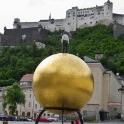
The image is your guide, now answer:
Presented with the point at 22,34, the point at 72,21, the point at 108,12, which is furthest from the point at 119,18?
the point at 22,34

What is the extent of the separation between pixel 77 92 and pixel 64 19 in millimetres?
140855

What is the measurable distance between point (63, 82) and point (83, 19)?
13936 cm

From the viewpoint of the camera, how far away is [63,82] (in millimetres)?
6434

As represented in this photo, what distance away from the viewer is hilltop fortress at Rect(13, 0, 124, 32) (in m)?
143

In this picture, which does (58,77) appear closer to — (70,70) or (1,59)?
(70,70)

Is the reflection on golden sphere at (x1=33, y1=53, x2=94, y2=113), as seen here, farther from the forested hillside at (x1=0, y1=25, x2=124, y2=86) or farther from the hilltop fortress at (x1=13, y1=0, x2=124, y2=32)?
the hilltop fortress at (x1=13, y1=0, x2=124, y2=32)

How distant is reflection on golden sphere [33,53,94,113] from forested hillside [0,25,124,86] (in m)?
108

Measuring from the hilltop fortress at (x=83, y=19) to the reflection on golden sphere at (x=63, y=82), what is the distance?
442 ft

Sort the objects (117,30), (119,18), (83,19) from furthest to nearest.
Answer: (83,19) < (119,18) < (117,30)

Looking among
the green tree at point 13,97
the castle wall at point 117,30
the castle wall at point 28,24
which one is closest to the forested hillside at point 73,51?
the castle wall at point 117,30

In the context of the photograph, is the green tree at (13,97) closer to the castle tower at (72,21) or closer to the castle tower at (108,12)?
the castle tower at (72,21)

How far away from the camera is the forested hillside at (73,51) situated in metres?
122

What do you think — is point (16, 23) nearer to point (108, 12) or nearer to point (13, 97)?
point (108, 12)

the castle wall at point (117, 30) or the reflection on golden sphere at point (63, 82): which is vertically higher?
the castle wall at point (117, 30)
